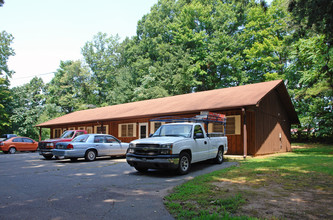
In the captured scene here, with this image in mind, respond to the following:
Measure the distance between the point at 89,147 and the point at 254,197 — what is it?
10175mm

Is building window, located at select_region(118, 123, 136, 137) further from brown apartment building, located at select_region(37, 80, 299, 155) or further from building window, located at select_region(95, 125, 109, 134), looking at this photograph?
building window, located at select_region(95, 125, 109, 134)

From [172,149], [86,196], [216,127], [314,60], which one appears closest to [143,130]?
[216,127]

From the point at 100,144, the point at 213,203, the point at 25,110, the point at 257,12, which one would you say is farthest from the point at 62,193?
the point at 25,110

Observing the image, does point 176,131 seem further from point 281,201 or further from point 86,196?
point 281,201

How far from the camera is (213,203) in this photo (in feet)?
17.1

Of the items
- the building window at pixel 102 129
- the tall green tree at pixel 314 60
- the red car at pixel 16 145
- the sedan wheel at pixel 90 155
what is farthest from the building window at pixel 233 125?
the red car at pixel 16 145

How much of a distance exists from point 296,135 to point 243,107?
85.6 ft

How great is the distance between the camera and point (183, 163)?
908 cm

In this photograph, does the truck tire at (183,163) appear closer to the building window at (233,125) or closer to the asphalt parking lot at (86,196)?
the asphalt parking lot at (86,196)

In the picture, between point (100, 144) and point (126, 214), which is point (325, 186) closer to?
point (126, 214)

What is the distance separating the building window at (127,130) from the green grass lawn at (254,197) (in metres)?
15.4

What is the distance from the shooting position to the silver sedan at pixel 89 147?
520 inches

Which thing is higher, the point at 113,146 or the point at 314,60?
the point at 314,60

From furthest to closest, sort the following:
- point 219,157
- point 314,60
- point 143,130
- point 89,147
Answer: point 143,130 < point 314,60 < point 89,147 < point 219,157
